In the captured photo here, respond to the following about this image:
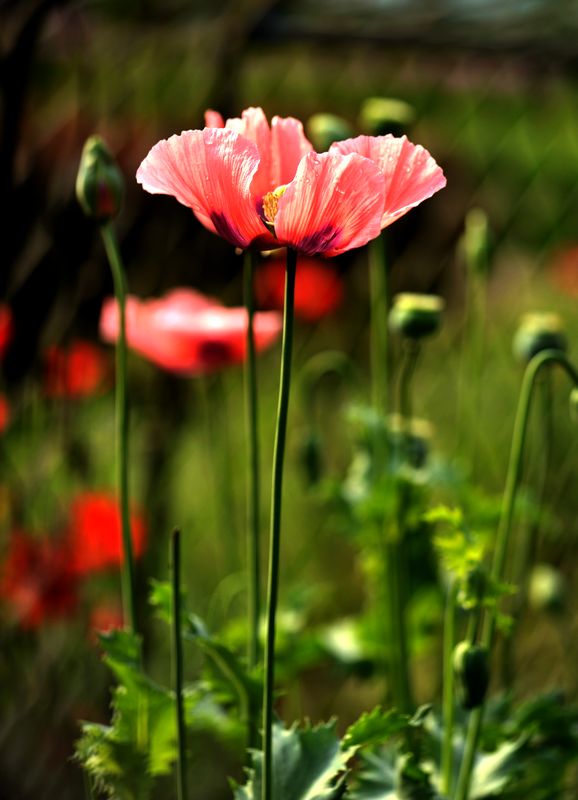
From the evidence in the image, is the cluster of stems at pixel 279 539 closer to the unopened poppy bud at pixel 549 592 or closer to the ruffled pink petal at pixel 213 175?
the ruffled pink petal at pixel 213 175

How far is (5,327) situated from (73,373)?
21cm

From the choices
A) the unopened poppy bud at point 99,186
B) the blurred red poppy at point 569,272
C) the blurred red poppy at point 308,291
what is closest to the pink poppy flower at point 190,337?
the unopened poppy bud at point 99,186

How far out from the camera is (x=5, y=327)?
2.95 ft

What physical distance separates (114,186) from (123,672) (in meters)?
0.26

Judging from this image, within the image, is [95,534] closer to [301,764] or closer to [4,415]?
[4,415]

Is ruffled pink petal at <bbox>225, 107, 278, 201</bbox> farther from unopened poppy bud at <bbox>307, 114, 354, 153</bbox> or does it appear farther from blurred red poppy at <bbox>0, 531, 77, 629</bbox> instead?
blurred red poppy at <bbox>0, 531, 77, 629</bbox>

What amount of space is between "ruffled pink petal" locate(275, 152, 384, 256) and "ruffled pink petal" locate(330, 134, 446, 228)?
0.01m

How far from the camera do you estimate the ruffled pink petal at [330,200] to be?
1.59 feet

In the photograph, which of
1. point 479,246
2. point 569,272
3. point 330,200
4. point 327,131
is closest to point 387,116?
point 327,131

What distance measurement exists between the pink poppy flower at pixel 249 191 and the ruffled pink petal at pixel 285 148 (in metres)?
0.09

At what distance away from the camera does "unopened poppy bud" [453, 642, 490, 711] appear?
598 millimetres

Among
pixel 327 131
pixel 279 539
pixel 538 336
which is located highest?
pixel 327 131

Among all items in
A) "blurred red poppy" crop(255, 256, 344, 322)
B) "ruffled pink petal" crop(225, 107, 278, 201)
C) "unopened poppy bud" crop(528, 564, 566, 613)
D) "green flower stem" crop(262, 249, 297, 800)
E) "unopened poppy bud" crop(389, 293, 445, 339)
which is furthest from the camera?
"blurred red poppy" crop(255, 256, 344, 322)

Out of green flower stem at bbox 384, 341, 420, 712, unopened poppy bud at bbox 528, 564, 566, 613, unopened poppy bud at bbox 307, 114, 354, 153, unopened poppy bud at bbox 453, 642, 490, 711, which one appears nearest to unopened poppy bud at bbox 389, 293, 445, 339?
green flower stem at bbox 384, 341, 420, 712
